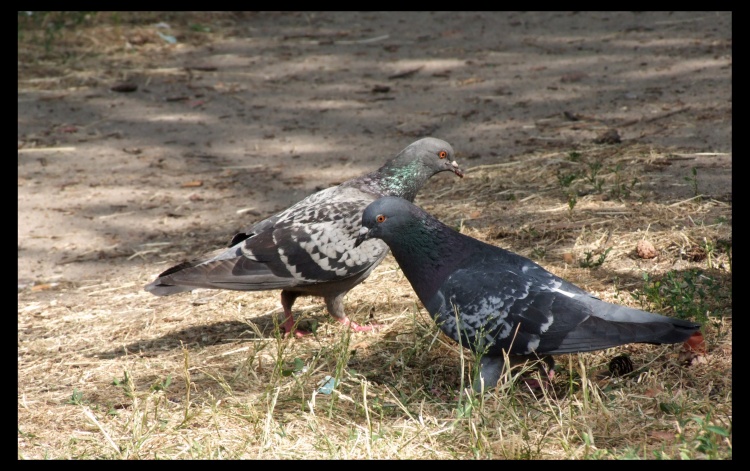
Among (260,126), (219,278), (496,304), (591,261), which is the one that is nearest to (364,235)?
(496,304)

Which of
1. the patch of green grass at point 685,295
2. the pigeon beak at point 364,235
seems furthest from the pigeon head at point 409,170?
the patch of green grass at point 685,295

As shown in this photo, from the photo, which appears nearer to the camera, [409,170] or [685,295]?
[685,295]

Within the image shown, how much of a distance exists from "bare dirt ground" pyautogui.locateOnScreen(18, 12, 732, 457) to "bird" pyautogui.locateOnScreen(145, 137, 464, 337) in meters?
0.38

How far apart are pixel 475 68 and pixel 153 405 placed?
19.7ft

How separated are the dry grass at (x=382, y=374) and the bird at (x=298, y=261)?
0.25 meters

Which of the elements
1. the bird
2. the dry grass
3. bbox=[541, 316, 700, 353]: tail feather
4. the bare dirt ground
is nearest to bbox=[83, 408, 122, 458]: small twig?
the dry grass

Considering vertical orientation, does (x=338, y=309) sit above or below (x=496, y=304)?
below

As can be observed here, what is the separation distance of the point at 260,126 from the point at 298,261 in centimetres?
376

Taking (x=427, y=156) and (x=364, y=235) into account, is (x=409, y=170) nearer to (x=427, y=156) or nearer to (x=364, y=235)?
(x=427, y=156)

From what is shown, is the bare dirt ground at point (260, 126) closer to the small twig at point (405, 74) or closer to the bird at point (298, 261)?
the small twig at point (405, 74)

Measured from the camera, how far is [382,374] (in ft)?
13.1

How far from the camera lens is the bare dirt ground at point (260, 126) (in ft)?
17.0
